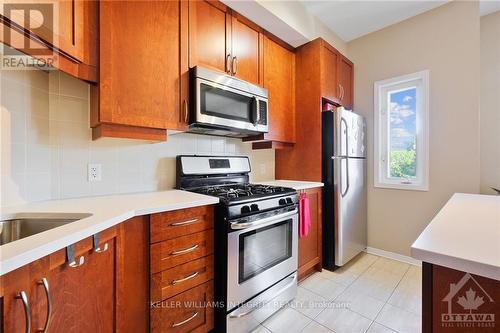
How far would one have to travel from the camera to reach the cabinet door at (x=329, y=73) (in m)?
2.34

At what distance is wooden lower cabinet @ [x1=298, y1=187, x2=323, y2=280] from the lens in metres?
2.10

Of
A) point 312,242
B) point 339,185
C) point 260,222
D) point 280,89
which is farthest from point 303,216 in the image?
point 280,89

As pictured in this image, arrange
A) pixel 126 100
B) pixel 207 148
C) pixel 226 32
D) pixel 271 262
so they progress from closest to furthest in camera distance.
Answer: pixel 126 100, pixel 271 262, pixel 226 32, pixel 207 148

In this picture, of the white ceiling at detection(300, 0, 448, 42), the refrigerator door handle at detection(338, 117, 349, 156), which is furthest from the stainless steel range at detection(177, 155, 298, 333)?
the white ceiling at detection(300, 0, 448, 42)

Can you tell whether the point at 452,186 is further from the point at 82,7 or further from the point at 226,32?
the point at 82,7

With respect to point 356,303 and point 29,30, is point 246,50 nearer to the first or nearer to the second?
point 29,30

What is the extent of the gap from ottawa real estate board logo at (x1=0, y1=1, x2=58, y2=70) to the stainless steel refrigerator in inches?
84.1

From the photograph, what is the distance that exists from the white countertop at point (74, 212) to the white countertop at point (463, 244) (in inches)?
41.3

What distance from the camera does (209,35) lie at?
5.55 ft

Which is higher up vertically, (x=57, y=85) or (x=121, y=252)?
(x=57, y=85)

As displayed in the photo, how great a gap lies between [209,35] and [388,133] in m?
2.26

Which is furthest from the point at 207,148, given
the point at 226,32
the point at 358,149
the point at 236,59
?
the point at 358,149

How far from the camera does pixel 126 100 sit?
1.31 metres

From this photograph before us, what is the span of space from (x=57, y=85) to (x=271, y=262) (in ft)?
5.97
